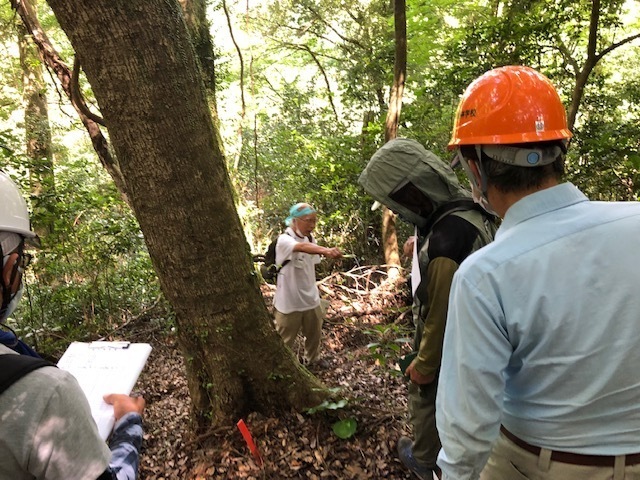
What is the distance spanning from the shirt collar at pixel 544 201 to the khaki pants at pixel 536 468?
71 centimetres

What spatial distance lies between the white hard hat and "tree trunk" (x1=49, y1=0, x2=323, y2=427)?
1.09 metres

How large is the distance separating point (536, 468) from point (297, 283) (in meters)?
3.29

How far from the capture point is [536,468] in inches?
51.9

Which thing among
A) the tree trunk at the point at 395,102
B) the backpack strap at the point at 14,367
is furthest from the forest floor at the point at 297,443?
the tree trunk at the point at 395,102

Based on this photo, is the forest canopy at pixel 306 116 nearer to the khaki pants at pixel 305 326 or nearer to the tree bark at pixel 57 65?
the tree bark at pixel 57 65

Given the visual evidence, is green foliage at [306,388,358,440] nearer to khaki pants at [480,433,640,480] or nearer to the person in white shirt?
khaki pants at [480,433,640,480]

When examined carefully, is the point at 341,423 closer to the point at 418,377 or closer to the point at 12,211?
the point at 418,377

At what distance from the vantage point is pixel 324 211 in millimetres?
9211

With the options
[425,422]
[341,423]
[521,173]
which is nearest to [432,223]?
[521,173]

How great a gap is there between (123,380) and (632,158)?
5.00m

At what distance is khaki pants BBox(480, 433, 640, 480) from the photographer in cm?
121

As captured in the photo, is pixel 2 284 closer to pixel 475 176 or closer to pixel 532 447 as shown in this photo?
pixel 475 176

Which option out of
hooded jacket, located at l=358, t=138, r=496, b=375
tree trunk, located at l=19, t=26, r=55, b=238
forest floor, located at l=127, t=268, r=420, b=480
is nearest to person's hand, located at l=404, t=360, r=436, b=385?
hooded jacket, located at l=358, t=138, r=496, b=375

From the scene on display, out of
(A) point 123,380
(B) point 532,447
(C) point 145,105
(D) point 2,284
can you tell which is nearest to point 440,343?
(B) point 532,447
